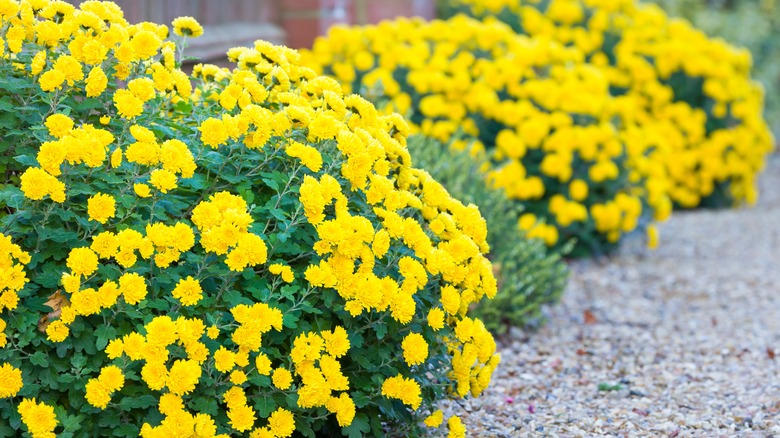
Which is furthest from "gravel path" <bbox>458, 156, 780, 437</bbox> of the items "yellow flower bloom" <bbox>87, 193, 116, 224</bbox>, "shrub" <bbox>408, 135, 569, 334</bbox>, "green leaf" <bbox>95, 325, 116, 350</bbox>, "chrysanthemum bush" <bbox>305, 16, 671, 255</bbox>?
"yellow flower bloom" <bbox>87, 193, 116, 224</bbox>

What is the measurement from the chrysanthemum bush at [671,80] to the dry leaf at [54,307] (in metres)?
5.47

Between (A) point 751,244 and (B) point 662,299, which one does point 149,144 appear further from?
(A) point 751,244

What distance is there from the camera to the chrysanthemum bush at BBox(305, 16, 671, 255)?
607 cm

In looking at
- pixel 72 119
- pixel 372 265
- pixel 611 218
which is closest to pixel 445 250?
pixel 372 265

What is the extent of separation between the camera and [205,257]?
2521 mm

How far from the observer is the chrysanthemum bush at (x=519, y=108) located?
239 inches

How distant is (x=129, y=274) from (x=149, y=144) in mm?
337

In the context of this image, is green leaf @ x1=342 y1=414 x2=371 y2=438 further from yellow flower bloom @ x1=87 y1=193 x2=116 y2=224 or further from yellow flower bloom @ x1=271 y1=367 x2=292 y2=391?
yellow flower bloom @ x1=87 y1=193 x2=116 y2=224

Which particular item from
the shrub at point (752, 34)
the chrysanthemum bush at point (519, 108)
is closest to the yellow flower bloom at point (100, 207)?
the chrysanthemum bush at point (519, 108)

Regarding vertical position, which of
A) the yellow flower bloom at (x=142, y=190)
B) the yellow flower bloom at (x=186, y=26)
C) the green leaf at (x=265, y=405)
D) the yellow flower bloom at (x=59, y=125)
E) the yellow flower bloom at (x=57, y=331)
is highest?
the yellow flower bloom at (x=186, y=26)

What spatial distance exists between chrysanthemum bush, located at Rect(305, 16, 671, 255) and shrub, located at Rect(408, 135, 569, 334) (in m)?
0.76

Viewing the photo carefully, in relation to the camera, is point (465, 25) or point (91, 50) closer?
point (91, 50)

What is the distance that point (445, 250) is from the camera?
9.38 ft

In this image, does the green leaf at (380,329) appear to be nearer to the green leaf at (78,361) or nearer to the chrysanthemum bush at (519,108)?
the green leaf at (78,361)
